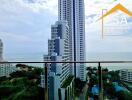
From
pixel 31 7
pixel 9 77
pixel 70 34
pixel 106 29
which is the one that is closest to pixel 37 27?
pixel 31 7

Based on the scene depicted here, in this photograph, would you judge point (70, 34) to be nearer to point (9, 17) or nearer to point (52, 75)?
point (9, 17)

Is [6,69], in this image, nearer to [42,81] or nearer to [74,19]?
[42,81]

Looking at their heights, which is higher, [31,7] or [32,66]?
[31,7]

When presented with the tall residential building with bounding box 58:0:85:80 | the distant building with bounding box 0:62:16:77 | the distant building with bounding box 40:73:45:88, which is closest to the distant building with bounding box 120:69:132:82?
the distant building with bounding box 40:73:45:88

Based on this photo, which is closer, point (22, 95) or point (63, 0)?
point (22, 95)

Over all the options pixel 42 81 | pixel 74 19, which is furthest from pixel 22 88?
pixel 74 19
